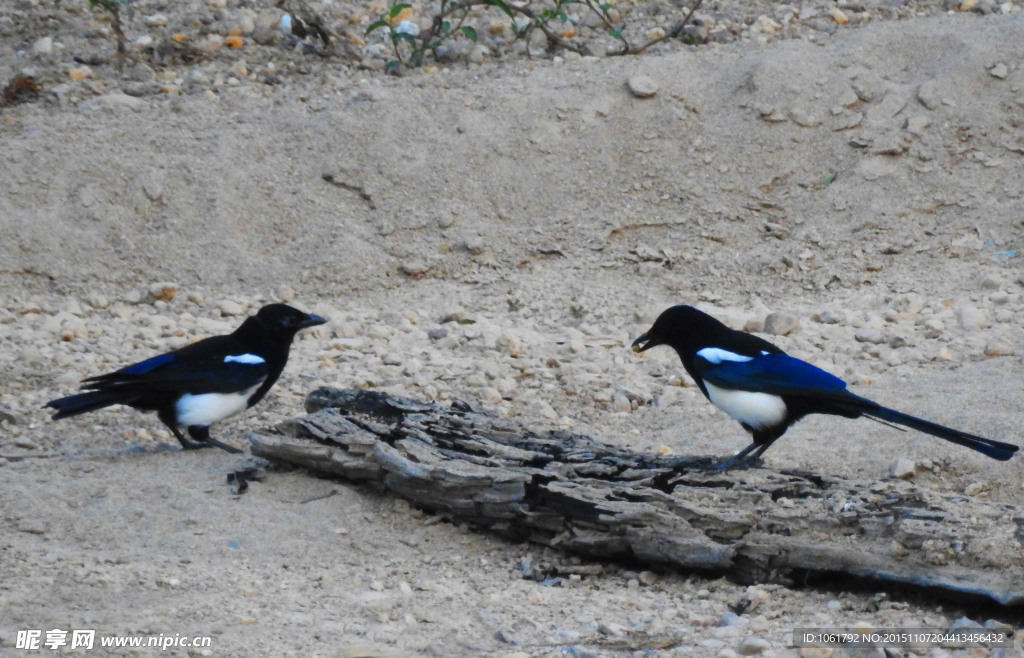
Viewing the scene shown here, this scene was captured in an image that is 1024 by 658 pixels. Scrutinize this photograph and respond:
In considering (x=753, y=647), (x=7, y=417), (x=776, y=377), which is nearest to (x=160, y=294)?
(x=7, y=417)

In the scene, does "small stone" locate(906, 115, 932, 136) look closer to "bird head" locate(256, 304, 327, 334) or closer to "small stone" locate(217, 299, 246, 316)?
"small stone" locate(217, 299, 246, 316)

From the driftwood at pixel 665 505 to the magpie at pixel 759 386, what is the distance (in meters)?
0.37

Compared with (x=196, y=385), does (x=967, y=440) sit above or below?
above

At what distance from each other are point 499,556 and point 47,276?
4377 millimetres

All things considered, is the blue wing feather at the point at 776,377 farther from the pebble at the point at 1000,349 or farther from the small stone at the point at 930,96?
the small stone at the point at 930,96

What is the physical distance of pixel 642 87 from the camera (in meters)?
9.06

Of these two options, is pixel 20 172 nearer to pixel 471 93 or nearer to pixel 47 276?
pixel 47 276

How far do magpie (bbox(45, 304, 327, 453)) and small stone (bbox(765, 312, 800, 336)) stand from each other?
2.91 meters

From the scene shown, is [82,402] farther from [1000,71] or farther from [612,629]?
[1000,71]

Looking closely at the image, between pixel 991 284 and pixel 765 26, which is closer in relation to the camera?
pixel 991 284

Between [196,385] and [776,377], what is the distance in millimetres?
2497

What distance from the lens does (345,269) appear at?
8.11 metres

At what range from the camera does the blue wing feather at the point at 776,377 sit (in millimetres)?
5012

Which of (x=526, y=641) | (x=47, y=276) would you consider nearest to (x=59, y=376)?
(x=47, y=276)
